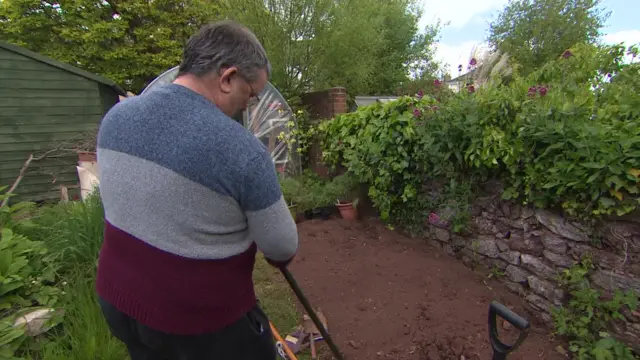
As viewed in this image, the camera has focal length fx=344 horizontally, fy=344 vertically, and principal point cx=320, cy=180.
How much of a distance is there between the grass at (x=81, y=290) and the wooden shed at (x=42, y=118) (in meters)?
4.26

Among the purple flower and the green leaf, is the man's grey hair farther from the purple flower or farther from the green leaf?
the purple flower

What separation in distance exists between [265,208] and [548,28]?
20.9 m

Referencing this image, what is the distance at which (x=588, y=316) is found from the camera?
2.21 m

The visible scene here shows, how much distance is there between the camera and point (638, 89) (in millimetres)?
2385

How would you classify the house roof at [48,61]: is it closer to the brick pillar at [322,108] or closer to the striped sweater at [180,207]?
the brick pillar at [322,108]

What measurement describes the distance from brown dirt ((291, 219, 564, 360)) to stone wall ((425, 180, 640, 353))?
6.0 inches

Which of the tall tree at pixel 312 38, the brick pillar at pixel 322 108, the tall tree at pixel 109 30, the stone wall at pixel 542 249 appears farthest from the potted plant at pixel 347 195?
the tall tree at pixel 109 30

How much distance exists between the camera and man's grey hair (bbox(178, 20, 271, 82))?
1106 millimetres

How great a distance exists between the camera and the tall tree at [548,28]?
55.1 ft

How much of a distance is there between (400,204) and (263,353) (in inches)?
120

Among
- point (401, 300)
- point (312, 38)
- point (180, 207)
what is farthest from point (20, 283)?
point (312, 38)

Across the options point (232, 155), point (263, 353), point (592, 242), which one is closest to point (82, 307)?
point (263, 353)

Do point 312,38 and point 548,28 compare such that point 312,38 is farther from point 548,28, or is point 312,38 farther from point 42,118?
point 548,28

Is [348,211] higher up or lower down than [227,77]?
lower down
